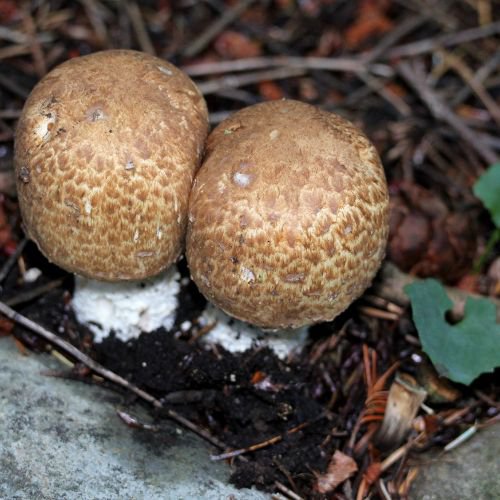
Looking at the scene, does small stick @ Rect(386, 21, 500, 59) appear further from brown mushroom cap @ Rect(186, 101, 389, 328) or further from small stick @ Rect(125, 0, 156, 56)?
brown mushroom cap @ Rect(186, 101, 389, 328)

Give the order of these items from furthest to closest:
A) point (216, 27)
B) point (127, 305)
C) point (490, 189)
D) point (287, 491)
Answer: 1. point (216, 27)
2. point (490, 189)
3. point (127, 305)
4. point (287, 491)

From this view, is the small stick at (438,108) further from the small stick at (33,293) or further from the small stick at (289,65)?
the small stick at (33,293)

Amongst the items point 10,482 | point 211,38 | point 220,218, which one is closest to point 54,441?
point 10,482

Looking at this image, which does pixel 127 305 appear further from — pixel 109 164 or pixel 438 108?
pixel 438 108

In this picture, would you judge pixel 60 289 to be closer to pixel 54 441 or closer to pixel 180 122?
pixel 54 441

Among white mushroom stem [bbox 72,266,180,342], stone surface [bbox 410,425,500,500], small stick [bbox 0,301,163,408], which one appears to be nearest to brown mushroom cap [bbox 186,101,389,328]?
white mushroom stem [bbox 72,266,180,342]

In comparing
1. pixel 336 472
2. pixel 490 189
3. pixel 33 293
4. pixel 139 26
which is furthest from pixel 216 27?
pixel 336 472

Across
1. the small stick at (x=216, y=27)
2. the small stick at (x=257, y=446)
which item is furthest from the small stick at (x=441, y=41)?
the small stick at (x=257, y=446)
